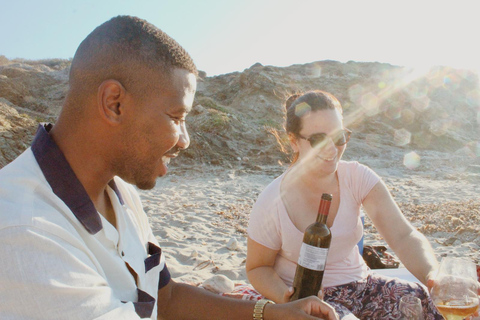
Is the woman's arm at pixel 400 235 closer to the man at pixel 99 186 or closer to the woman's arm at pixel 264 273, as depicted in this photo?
the woman's arm at pixel 264 273

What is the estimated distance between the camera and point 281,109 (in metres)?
10.9

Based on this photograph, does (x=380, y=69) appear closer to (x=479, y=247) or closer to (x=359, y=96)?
(x=359, y=96)

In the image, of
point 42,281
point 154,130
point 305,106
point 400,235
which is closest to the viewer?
point 42,281

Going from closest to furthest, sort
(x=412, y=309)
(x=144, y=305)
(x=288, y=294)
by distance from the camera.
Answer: (x=144, y=305), (x=412, y=309), (x=288, y=294)

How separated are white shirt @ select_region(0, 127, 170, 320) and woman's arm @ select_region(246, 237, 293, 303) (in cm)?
103

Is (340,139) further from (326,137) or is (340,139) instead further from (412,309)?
(412,309)

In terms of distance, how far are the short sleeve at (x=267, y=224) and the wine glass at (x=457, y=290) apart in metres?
1.09

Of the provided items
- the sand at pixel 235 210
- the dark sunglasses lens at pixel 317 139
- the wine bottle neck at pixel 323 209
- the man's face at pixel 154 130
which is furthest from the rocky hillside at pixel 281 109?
the man's face at pixel 154 130

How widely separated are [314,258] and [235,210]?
5.55 meters

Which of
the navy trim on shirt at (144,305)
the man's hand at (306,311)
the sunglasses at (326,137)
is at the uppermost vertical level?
the sunglasses at (326,137)

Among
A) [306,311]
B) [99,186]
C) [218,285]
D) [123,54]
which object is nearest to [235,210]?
[218,285]

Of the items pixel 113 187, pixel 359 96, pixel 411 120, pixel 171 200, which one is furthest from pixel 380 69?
pixel 113 187

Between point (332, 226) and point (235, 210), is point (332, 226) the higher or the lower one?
the higher one

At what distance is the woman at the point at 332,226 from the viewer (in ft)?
8.60
